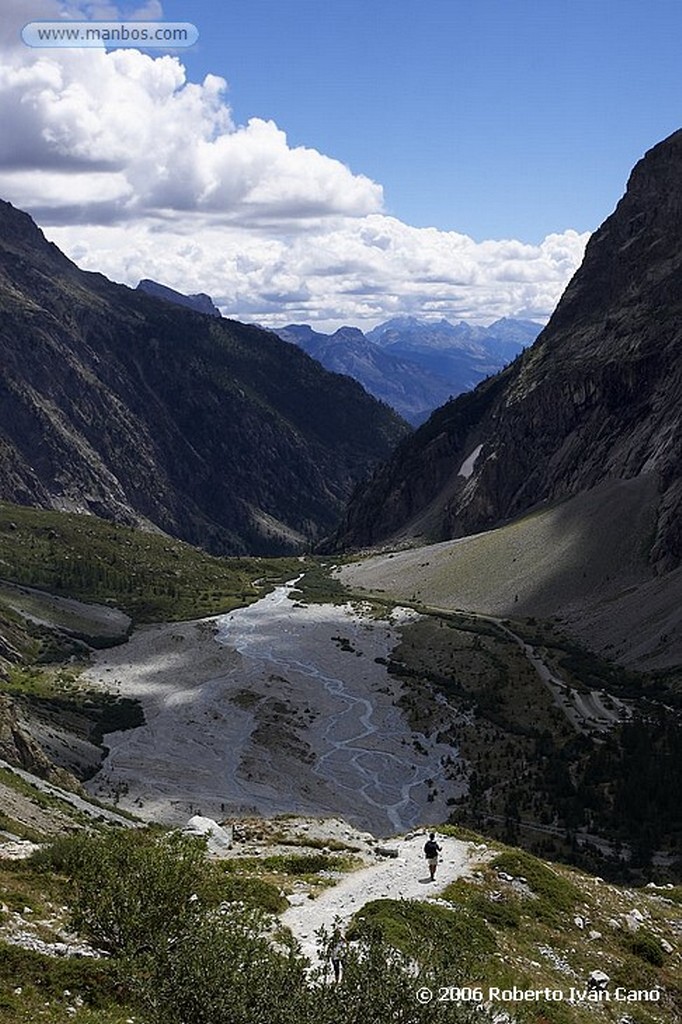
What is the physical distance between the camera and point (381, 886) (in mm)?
30438

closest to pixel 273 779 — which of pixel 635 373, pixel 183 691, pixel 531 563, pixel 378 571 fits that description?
pixel 183 691

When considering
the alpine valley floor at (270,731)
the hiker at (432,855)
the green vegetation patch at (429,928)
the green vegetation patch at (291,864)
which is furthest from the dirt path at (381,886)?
the alpine valley floor at (270,731)

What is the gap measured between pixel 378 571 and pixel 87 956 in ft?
562

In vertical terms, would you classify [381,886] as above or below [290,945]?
below

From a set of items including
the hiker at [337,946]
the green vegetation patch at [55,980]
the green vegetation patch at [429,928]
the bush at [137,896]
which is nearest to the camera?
the green vegetation patch at [55,980]

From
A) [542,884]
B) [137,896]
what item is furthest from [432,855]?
[137,896]

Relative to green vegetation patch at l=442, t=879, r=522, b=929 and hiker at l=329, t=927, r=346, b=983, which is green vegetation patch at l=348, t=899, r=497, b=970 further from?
green vegetation patch at l=442, t=879, r=522, b=929

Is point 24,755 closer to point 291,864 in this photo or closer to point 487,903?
point 291,864

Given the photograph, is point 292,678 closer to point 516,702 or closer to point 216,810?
point 516,702

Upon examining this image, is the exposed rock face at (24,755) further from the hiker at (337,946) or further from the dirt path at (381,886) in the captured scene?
the hiker at (337,946)

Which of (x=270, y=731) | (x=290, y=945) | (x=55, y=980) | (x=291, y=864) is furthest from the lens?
(x=270, y=731)

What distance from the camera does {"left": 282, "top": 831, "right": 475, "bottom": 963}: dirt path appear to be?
26344 millimetres

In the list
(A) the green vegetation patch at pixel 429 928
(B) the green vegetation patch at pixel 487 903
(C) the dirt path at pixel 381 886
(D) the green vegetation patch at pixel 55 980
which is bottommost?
(C) the dirt path at pixel 381 886

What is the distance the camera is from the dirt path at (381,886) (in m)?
26.3
